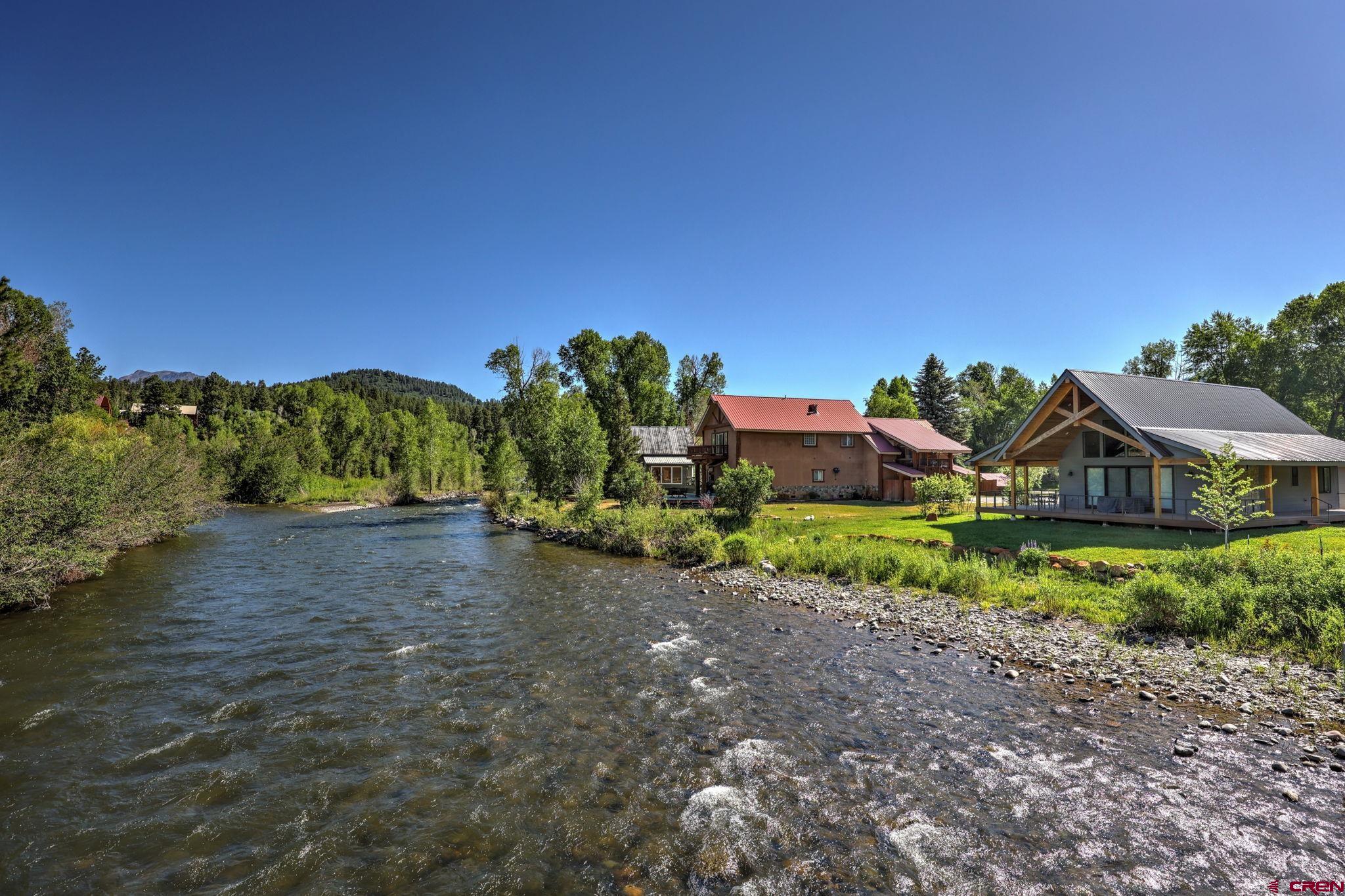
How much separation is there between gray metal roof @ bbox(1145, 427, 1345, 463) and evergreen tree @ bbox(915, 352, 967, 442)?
36.6m

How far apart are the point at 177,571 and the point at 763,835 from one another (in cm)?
2035

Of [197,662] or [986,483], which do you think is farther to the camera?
[986,483]

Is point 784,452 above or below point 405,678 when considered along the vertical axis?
above

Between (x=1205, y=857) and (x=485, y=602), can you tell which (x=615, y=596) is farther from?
(x=1205, y=857)

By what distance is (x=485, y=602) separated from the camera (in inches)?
581

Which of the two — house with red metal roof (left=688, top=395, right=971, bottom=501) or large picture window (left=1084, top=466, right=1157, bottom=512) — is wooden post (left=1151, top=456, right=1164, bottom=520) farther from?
house with red metal roof (left=688, top=395, right=971, bottom=501)

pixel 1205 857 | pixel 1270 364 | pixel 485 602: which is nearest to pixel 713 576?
pixel 485 602

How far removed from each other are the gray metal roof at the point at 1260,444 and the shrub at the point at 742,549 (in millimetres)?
13949

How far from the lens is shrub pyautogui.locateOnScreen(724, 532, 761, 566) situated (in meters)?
19.7

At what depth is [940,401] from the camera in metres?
62.2

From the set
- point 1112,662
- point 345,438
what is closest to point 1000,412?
point 1112,662

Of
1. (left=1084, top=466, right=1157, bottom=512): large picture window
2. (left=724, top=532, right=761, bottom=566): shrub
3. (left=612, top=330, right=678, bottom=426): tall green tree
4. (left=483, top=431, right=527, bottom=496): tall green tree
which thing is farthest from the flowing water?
(left=612, top=330, right=678, bottom=426): tall green tree

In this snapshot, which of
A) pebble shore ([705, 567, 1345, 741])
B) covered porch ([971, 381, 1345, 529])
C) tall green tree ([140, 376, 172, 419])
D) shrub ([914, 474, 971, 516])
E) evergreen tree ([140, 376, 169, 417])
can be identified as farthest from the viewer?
evergreen tree ([140, 376, 169, 417])

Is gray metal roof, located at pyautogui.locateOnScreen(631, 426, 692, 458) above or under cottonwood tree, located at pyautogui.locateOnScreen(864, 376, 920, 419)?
under
